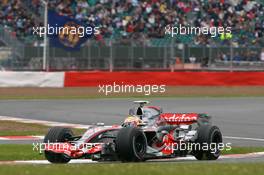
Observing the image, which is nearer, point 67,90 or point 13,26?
point 67,90

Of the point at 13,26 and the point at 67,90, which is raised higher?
the point at 13,26

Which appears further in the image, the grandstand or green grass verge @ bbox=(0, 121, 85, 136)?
the grandstand

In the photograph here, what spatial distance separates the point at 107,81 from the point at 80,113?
32.3 feet

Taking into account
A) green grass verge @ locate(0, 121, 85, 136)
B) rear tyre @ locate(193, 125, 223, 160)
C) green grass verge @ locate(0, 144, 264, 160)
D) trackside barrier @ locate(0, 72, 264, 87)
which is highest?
trackside barrier @ locate(0, 72, 264, 87)

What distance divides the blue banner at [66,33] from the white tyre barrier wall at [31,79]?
3748mm

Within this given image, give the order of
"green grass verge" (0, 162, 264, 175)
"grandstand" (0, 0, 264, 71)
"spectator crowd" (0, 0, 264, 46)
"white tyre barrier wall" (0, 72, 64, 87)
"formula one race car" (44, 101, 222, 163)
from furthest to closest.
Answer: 1. "spectator crowd" (0, 0, 264, 46)
2. "grandstand" (0, 0, 264, 71)
3. "white tyre barrier wall" (0, 72, 64, 87)
4. "formula one race car" (44, 101, 222, 163)
5. "green grass verge" (0, 162, 264, 175)

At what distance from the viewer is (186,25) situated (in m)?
44.2

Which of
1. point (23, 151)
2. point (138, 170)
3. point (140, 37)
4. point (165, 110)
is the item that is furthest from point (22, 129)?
point (140, 37)

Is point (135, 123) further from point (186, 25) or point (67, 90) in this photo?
point (186, 25)

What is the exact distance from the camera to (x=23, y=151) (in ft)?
52.5

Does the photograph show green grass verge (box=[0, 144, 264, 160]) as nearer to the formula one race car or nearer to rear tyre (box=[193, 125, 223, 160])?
the formula one race car

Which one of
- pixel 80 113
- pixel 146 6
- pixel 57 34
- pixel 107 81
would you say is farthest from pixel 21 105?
pixel 146 6

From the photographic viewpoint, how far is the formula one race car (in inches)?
512

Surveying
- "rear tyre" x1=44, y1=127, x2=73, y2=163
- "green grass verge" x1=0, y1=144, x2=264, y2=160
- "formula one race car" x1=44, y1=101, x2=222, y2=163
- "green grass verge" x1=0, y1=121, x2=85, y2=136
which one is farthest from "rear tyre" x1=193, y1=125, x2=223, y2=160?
"green grass verge" x1=0, y1=121, x2=85, y2=136
